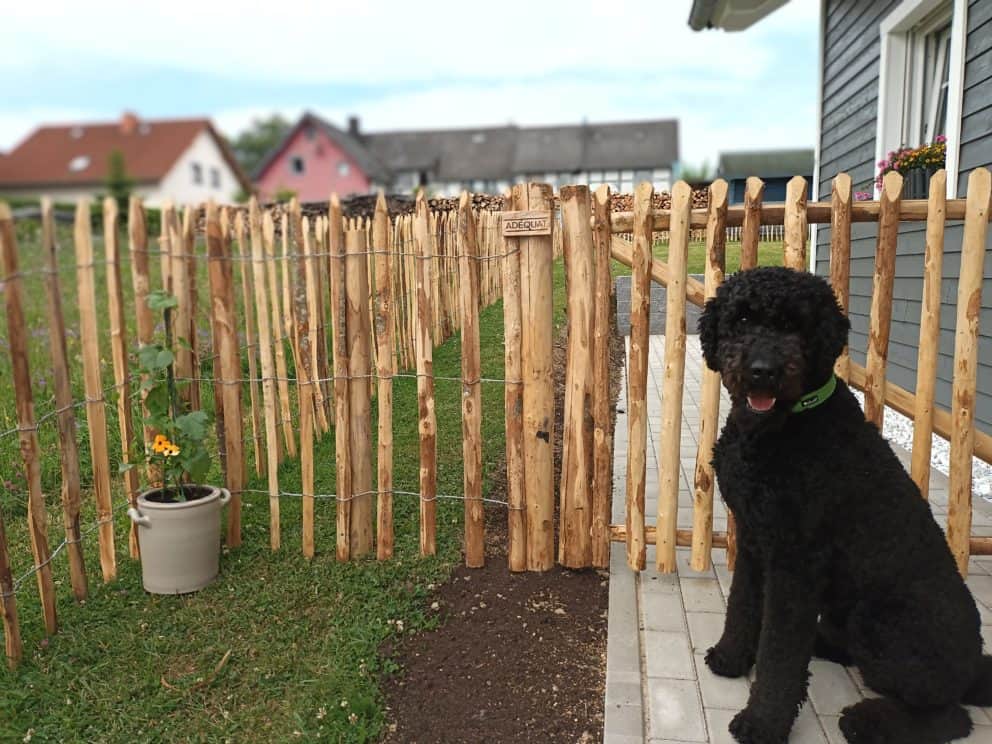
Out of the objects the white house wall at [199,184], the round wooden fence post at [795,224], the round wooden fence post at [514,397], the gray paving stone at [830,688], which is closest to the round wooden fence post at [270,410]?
the round wooden fence post at [514,397]

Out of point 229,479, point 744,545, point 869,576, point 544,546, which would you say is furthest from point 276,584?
point 869,576

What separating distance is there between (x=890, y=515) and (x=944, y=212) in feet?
5.04

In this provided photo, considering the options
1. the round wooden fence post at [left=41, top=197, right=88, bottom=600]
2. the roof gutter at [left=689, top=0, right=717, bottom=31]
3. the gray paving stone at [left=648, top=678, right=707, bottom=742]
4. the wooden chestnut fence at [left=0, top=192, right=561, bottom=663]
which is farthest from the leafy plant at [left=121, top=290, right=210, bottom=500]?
Result: the roof gutter at [left=689, top=0, right=717, bottom=31]

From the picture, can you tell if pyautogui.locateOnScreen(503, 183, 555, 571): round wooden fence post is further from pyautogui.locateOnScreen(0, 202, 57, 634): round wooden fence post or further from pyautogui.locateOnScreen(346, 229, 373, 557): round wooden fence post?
pyautogui.locateOnScreen(0, 202, 57, 634): round wooden fence post

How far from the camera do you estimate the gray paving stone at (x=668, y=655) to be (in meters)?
2.63

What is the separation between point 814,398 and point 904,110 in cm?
531

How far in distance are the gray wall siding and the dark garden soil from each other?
3.48 metres

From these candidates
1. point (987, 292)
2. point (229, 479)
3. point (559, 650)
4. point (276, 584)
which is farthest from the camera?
point (987, 292)

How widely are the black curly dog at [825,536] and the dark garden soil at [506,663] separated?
0.61m

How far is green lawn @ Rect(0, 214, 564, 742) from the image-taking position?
2461 mm

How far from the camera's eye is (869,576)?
6.79 ft

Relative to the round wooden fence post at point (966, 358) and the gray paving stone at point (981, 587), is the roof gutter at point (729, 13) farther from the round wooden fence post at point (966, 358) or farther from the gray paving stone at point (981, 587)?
the gray paving stone at point (981, 587)

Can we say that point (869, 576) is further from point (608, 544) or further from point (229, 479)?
point (229, 479)

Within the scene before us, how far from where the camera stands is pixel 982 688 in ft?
7.22
